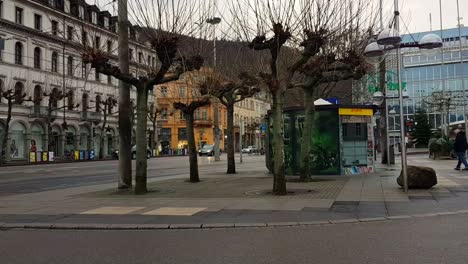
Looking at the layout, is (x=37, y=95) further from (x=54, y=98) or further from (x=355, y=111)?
(x=355, y=111)

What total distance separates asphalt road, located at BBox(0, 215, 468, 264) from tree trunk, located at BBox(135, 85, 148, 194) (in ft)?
20.4

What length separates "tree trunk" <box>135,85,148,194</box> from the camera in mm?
16234

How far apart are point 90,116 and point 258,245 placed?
63.6 meters

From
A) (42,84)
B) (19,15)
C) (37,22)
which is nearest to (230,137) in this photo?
(19,15)

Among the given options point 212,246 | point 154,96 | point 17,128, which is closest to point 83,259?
point 212,246

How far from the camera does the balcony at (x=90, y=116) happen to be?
67.2 metres

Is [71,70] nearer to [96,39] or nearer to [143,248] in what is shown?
[96,39]

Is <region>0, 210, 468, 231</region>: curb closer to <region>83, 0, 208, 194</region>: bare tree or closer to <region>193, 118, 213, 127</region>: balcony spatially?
<region>83, 0, 208, 194</region>: bare tree

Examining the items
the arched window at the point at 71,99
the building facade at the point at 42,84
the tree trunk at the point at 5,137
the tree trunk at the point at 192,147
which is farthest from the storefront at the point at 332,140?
the arched window at the point at 71,99

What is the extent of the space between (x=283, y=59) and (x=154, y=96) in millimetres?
63833

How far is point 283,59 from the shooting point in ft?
70.0

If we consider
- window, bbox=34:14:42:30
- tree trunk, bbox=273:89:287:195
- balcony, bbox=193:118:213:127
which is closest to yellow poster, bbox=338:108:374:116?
tree trunk, bbox=273:89:287:195

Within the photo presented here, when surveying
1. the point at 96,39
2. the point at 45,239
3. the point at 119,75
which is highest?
the point at 96,39

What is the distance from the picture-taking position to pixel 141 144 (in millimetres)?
16469
